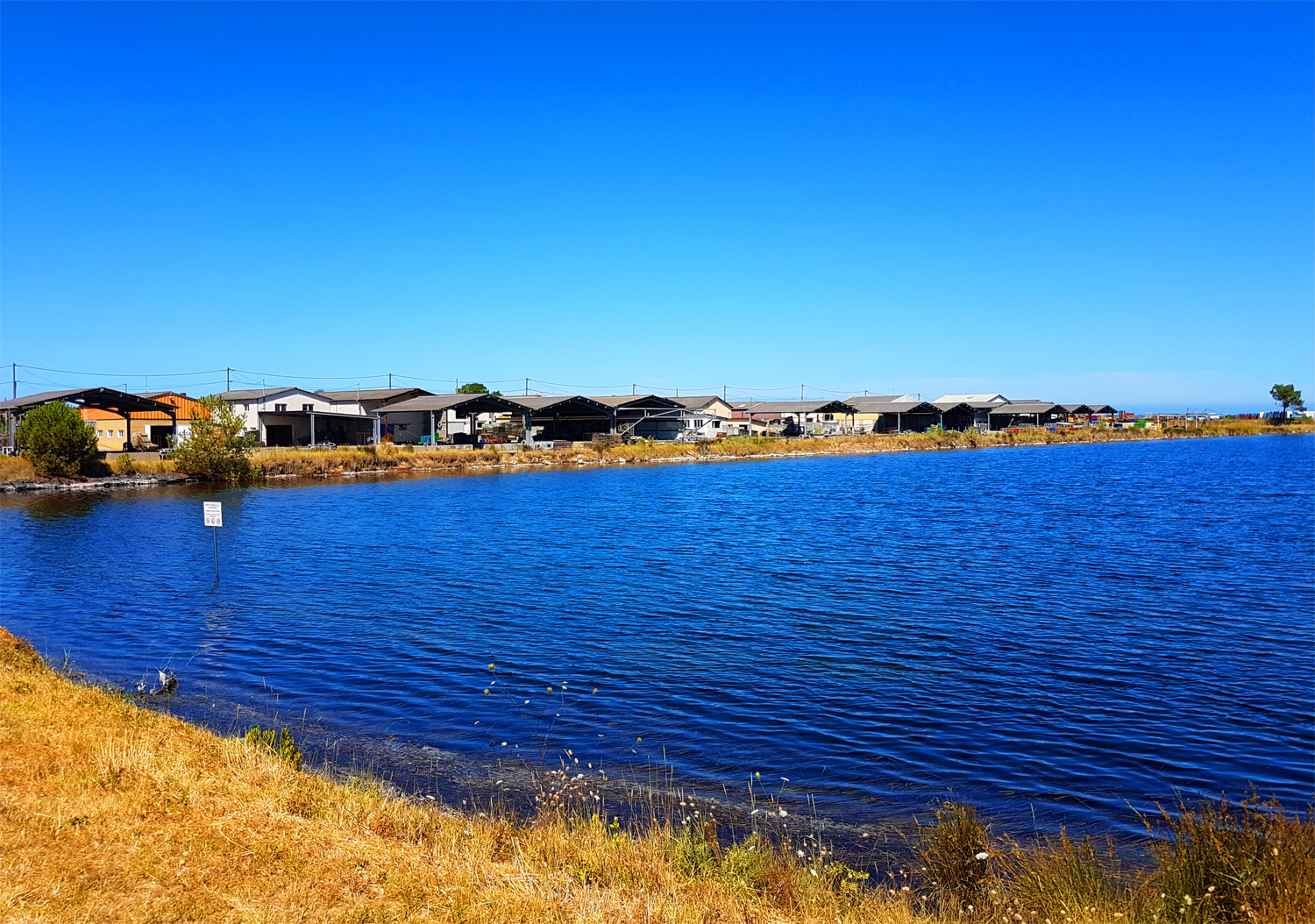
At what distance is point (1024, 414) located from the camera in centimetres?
14200

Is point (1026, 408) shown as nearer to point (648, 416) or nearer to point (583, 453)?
point (648, 416)

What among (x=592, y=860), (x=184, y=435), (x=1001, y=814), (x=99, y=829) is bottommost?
(x=1001, y=814)

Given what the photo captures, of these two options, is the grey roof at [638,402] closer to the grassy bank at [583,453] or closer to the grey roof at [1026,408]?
the grassy bank at [583,453]

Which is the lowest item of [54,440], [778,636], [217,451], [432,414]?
[778,636]

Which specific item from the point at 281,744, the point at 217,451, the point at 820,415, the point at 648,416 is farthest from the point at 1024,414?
the point at 281,744

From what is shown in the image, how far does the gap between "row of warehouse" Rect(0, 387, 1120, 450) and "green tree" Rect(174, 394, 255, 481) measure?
132 inches

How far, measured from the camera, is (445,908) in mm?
6223

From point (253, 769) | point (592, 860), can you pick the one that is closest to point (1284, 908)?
point (592, 860)

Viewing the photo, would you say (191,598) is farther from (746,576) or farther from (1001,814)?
(1001,814)

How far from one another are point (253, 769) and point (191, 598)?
15.8 m

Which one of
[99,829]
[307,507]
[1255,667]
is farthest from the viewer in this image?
[307,507]

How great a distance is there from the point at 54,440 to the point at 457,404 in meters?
33.9

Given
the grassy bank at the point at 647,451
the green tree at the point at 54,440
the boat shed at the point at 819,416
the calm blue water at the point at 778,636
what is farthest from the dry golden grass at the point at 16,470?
the boat shed at the point at 819,416

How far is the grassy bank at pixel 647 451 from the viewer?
219ft
